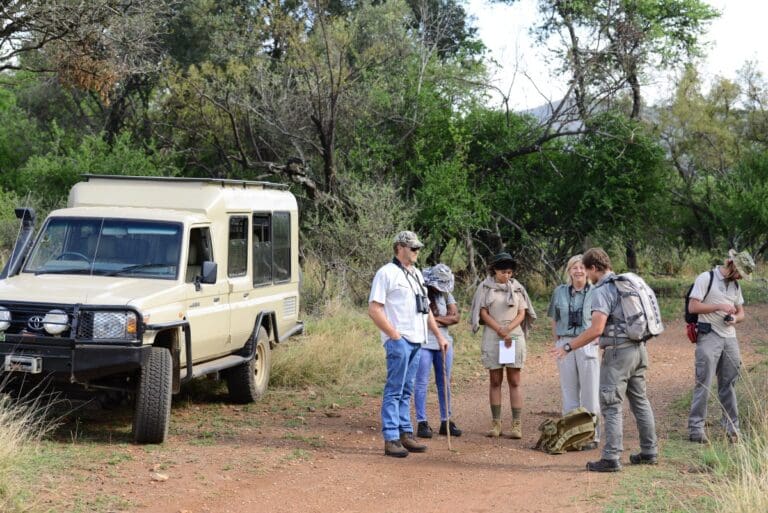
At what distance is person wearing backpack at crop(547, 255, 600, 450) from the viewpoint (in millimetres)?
8406

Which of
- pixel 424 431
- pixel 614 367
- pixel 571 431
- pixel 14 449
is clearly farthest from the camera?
pixel 424 431

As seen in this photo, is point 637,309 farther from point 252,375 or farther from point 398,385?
point 252,375

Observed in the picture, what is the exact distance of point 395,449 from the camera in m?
7.89

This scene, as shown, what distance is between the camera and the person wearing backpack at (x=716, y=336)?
27.4ft

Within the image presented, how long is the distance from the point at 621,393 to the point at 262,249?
4.36 m

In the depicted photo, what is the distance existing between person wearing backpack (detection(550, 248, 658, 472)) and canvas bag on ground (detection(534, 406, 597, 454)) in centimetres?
54

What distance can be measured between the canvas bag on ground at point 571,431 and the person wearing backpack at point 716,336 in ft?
3.32

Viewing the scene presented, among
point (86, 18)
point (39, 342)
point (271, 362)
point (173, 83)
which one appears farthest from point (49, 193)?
point (39, 342)

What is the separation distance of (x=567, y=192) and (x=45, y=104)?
20.4 meters

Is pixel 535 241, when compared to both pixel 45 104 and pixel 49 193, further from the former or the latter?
pixel 45 104

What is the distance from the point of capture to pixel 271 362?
37.5 feet

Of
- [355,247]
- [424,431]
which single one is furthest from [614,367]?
[355,247]

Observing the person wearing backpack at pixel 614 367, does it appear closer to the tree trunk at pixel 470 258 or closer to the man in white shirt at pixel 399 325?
the man in white shirt at pixel 399 325

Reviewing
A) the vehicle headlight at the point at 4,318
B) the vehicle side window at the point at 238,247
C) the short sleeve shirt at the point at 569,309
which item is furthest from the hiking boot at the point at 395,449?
the vehicle headlight at the point at 4,318
